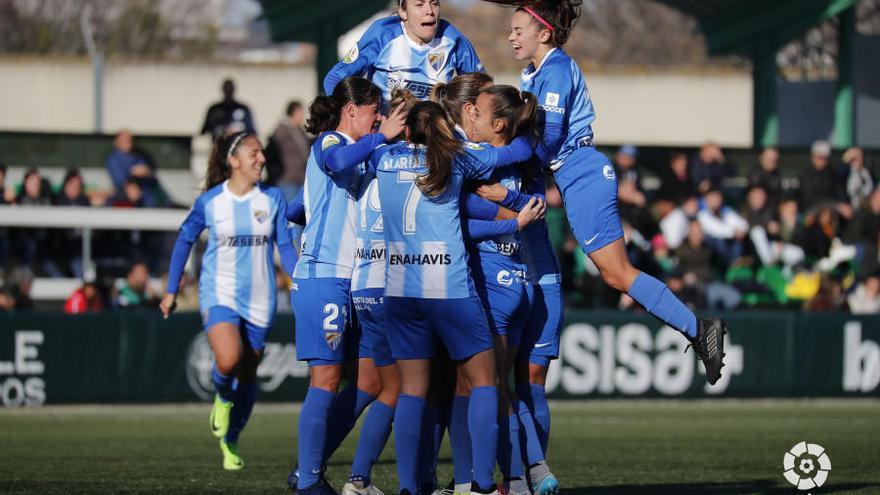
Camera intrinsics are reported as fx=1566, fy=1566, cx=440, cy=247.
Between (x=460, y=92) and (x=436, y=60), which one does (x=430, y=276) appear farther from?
(x=436, y=60)

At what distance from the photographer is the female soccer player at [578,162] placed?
834 cm

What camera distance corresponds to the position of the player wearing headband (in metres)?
8.34

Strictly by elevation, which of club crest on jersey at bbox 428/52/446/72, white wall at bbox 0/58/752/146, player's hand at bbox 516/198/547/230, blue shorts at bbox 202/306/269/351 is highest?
white wall at bbox 0/58/752/146

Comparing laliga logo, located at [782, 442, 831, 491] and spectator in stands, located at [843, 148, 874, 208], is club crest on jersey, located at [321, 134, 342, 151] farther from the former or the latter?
spectator in stands, located at [843, 148, 874, 208]

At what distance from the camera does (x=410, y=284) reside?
7617mm

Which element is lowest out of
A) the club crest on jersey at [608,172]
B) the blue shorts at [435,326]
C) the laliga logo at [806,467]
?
the laliga logo at [806,467]

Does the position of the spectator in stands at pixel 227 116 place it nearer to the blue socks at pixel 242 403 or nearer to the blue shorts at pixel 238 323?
the blue shorts at pixel 238 323

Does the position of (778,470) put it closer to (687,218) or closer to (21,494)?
(21,494)

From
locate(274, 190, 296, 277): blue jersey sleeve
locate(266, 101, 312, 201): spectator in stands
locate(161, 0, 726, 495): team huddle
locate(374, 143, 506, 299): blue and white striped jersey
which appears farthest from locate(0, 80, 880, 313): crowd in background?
locate(374, 143, 506, 299): blue and white striped jersey

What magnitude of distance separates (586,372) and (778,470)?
25.3 feet

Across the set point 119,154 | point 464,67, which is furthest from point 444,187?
point 119,154

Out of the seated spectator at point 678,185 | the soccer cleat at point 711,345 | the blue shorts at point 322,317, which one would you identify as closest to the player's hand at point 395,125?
the blue shorts at point 322,317

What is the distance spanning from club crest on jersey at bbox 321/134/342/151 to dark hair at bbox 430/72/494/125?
1.84 feet

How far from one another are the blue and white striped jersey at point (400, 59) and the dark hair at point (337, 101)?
46 cm
